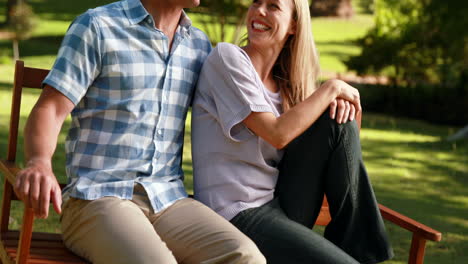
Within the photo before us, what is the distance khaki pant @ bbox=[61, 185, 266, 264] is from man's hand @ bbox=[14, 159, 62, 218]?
31 centimetres

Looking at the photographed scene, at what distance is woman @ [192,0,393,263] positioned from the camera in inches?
127

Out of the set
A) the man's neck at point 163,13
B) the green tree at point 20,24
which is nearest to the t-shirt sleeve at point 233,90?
the man's neck at point 163,13

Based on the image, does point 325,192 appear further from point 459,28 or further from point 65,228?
point 459,28

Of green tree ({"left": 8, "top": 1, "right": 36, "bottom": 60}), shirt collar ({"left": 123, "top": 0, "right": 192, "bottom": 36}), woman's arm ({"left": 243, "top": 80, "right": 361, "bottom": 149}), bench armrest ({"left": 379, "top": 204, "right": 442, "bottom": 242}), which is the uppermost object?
shirt collar ({"left": 123, "top": 0, "right": 192, "bottom": 36})

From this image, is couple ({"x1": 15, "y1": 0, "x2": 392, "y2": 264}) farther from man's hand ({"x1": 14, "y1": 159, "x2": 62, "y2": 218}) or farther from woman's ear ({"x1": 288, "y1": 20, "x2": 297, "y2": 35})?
man's hand ({"x1": 14, "y1": 159, "x2": 62, "y2": 218})

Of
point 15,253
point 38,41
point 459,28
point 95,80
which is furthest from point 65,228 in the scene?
point 38,41

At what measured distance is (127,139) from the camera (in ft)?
10.0

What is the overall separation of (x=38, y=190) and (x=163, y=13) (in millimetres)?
1082

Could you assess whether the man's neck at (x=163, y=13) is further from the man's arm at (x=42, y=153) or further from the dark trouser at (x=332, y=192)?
the dark trouser at (x=332, y=192)

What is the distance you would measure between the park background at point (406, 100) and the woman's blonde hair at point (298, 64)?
2114mm

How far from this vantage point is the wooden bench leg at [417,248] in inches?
128

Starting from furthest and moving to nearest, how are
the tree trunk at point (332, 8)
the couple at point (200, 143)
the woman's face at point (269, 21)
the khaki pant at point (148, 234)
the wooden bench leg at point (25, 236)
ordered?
the tree trunk at point (332, 8) < the woman's face at point (269, 21) < the couple at point (200, 143) < the khaki pant at point (148, 234) < the wooden bench leg at point (25, 236)

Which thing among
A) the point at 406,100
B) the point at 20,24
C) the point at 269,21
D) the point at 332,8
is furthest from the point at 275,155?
the point at 332,8

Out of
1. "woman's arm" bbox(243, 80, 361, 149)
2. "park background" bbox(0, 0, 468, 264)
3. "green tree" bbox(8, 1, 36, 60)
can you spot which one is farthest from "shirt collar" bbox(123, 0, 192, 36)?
"green tree" bbox(8, 1, 36, 60)
